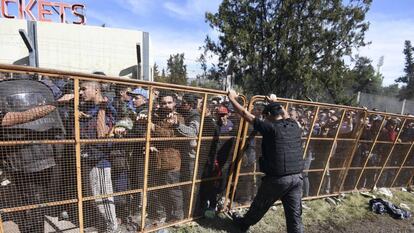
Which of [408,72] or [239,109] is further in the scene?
[408,72]

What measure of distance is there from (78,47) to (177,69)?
83.3ft

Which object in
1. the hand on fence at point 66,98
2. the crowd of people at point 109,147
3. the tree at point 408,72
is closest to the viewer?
the crowd of people at point 109,147

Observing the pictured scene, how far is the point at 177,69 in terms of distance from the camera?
4172 centimetres

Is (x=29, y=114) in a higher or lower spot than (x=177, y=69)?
lower

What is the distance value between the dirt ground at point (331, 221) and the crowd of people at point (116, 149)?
290 millimetres

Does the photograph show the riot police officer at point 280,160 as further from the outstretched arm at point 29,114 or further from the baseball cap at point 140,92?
the outstretched arm at point 29,114

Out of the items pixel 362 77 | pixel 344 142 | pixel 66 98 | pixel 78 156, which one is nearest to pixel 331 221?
pixel 344 142

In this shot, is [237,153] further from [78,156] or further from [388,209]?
[388,209]

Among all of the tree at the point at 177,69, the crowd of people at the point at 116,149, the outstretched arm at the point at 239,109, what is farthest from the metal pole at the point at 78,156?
the tree at the point at 177,69

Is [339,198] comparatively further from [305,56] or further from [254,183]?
[305,56]

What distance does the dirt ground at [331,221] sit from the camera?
4922 mm

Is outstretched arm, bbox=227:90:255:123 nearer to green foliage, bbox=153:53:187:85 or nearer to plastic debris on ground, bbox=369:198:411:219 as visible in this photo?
plastic debris on ground, bbox=369:198:411:219

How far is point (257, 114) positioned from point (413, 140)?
4.81 meters

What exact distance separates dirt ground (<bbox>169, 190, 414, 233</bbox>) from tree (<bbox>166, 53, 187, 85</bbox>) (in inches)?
1064
